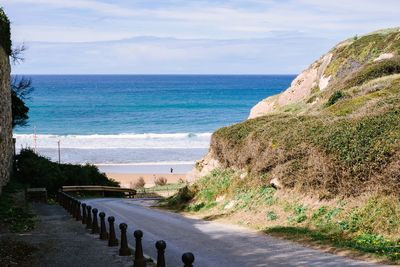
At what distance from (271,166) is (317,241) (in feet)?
18.9

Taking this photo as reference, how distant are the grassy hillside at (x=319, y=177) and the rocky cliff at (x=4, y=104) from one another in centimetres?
800

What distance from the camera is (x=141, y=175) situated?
4916 cm

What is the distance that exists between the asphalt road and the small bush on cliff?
1390cm

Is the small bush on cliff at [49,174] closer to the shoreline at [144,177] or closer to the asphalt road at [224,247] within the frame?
the shoreline at [144,177]

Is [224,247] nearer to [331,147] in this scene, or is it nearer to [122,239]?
[122,239]

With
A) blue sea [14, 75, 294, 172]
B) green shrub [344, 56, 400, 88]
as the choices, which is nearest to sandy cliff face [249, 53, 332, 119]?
green shrub [344, 56, 400, 88]

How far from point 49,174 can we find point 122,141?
42.6 meters

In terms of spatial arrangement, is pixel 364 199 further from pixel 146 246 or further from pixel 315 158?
pixel 146 246

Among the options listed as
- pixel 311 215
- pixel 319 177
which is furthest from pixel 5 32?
pixel 311 215

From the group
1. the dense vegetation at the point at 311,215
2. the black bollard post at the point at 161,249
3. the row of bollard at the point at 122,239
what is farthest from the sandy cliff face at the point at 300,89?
the black bollard post at the point at 161,249

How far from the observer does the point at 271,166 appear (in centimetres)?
1789

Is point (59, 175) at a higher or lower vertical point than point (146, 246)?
higher

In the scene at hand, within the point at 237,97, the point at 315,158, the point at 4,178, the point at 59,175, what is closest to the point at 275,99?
the point at 59,175

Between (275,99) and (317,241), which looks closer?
(317,241)
